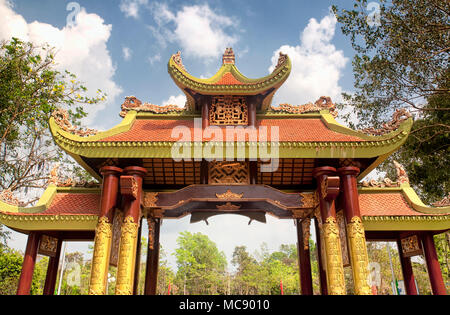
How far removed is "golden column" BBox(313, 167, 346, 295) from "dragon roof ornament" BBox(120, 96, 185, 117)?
4.82m

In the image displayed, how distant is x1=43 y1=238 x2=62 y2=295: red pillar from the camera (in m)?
8.68

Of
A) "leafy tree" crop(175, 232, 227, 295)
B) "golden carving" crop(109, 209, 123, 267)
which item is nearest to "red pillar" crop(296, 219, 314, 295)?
"golden carving" crop(109, 209, 123, 267)

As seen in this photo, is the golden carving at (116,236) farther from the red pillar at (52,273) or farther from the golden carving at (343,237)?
the golden carving at (343,237)

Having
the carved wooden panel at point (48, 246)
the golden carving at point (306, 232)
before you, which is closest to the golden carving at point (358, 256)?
the golden carving at point (306, 232)

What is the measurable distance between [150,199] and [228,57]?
18.4 ft

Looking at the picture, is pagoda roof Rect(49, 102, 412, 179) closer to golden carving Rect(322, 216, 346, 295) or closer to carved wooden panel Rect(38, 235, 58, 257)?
golden carving Rect(322, 216, 346, 295)

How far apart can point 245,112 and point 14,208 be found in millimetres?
6621

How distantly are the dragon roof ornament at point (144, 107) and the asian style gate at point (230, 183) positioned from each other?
0.03 m

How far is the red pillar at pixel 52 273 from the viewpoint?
342 inches

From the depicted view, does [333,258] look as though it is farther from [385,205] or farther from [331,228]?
[385,205]

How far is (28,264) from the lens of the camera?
782cm
